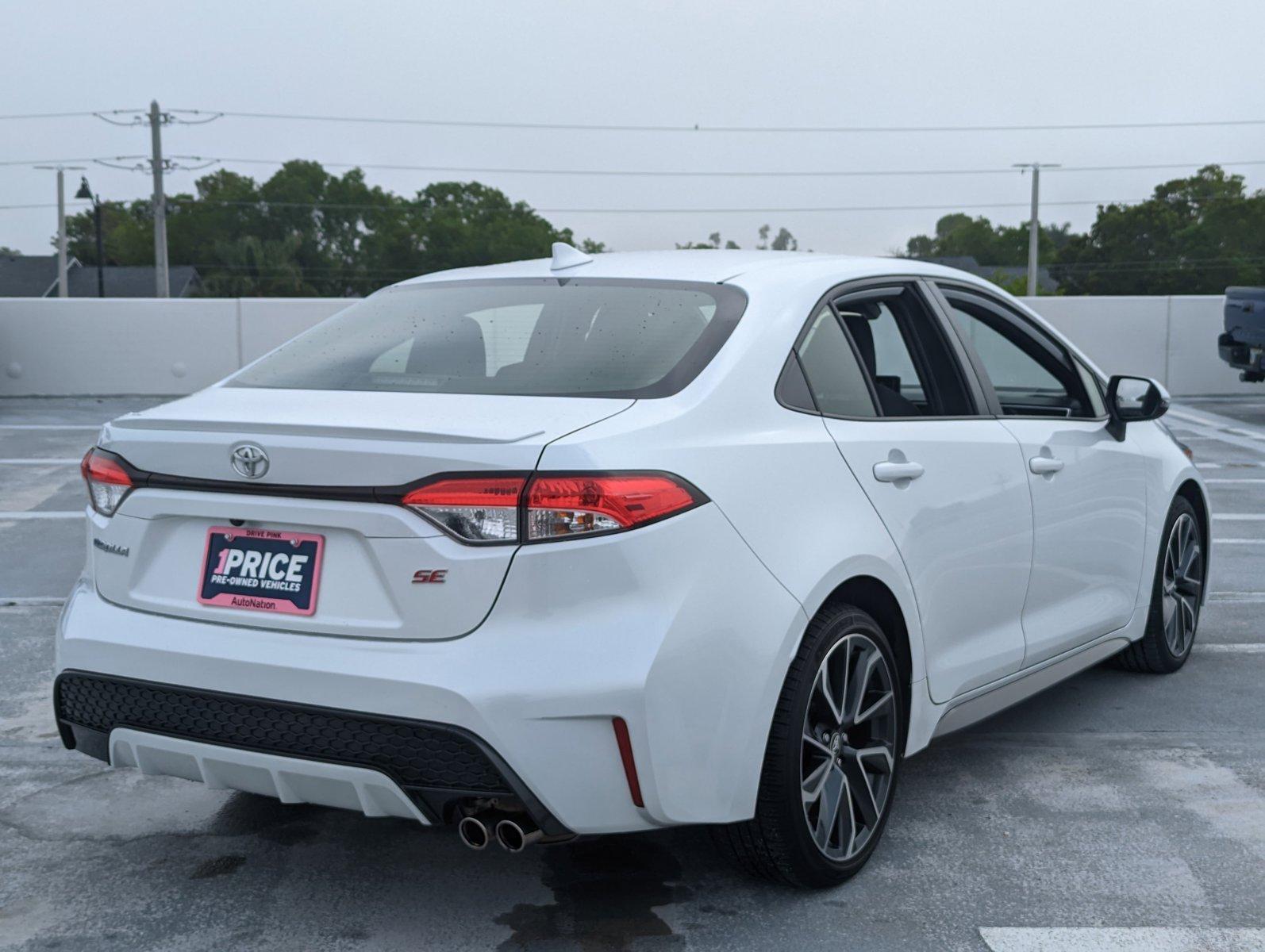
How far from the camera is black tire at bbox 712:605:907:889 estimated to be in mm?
3248

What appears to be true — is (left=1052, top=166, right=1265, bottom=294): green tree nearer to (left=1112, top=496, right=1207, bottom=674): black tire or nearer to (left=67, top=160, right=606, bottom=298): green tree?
(left=67, top=160, right=606, bottom=298): green tree

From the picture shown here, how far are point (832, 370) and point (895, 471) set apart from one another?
30 cm

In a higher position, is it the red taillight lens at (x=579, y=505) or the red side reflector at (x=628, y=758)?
the red taillight lens at (x=579, y=505)

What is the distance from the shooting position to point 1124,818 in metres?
4.05

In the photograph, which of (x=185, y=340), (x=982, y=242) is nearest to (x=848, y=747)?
(x=185, y=340)

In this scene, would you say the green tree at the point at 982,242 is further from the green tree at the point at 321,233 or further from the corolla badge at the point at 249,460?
the corolla badge at the point at 249,460

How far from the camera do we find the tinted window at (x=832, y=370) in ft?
11.9

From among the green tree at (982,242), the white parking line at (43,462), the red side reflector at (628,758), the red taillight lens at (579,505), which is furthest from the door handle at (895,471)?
the green tree at (982,242)

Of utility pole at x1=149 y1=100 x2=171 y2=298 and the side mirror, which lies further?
utility pole at x1=149 y1=100 x2=171 y2=298

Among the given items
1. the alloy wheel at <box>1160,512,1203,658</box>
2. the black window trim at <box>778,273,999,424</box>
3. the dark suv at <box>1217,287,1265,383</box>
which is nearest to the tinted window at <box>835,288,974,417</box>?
the black window trim at <box>778,273,999,424</box>

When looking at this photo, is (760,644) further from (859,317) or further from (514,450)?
(859,317)

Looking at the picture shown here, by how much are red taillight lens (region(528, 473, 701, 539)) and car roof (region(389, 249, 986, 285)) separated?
37.7 inches

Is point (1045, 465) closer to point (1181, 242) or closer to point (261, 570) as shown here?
point (261, 570)

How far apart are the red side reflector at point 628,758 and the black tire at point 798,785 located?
38cm
